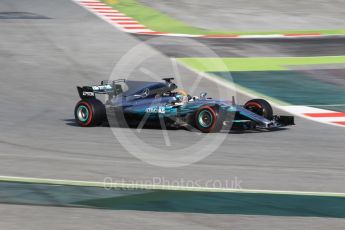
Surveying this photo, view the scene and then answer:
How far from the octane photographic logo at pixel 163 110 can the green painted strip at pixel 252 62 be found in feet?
0.41

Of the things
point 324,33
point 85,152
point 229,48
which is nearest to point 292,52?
point 229,48

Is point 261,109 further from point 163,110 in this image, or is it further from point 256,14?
point 256,14

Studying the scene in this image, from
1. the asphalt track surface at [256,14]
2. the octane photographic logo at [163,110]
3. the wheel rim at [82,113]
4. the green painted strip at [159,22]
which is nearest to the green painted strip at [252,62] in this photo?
the octane photographic logo at [163,110]

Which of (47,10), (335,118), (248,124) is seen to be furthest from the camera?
(47,10)

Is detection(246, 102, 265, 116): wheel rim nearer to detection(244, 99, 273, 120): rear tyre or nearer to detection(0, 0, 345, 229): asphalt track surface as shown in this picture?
detection(244, 99, 273, 120): rear tyre

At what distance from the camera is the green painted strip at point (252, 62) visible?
63.9 ft

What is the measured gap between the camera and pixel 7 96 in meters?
16.6

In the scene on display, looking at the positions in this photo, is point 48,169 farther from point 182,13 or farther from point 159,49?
point 182,13

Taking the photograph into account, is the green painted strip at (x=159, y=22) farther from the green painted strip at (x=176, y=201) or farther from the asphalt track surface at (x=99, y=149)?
the green painted strip at (x=176, y=201)

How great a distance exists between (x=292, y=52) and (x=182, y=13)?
238 inches

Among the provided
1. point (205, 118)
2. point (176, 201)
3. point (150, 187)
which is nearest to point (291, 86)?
point (205, 118)

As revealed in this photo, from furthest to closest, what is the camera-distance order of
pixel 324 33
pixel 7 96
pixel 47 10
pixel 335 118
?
pixel 47 10 < pixel 324 33 < pixel 7 96 < pixel 335 118

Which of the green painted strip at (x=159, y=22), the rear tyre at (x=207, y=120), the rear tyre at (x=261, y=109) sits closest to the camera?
the rear tyre at (x=207, y=120)

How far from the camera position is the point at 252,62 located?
20016 mm
